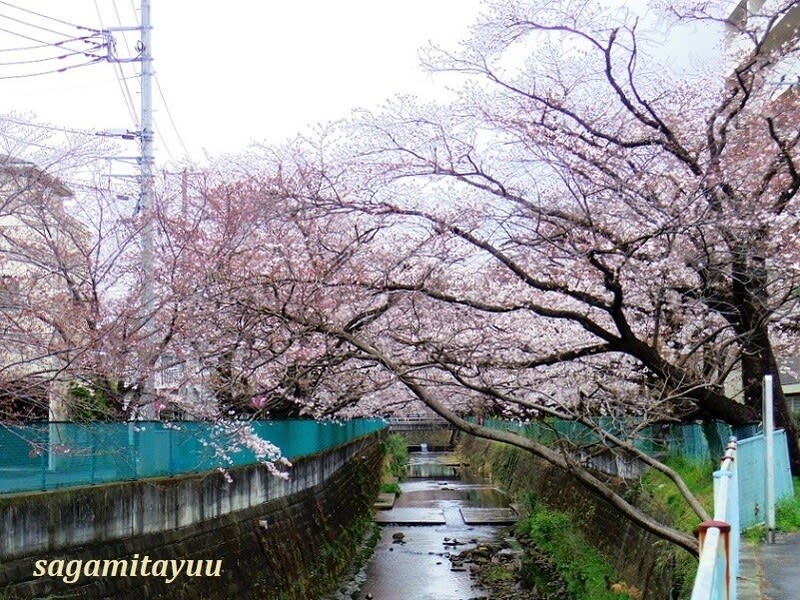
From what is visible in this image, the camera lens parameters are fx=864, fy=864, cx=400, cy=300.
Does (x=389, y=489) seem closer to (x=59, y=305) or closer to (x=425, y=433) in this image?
(x=59, y=305)

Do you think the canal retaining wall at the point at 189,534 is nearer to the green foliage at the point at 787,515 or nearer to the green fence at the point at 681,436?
the green fence at the point at 681,436

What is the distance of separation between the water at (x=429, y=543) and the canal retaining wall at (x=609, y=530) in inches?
87.7

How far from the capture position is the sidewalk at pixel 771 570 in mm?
7863

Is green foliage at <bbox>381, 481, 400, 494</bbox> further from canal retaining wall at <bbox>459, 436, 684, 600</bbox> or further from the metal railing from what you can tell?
the metal railing

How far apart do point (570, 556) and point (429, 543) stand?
302 inches

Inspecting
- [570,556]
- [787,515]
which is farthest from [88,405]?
[570,556]

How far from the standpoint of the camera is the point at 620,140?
464 inches

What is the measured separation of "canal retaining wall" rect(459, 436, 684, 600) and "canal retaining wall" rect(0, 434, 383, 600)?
667 centimetres

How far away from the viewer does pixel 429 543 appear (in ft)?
94.6

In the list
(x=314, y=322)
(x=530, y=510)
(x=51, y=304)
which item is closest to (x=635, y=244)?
(x=314, y=322)

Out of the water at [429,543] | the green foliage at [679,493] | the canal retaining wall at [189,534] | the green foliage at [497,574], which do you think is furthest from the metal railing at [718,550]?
the green foliage at [497,574]

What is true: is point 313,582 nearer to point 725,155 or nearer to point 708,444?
A: point 708,444

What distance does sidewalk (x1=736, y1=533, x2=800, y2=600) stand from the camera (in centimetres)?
786

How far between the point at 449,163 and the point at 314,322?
279 cm
